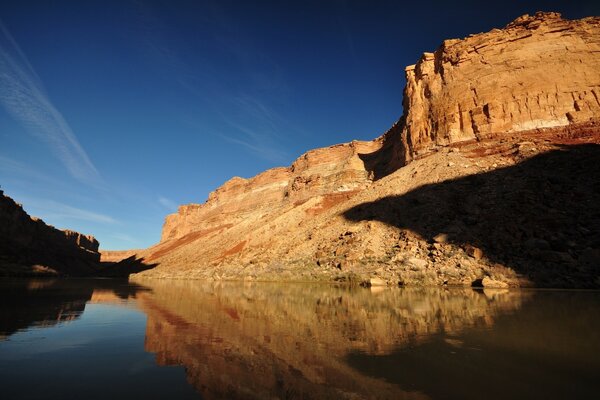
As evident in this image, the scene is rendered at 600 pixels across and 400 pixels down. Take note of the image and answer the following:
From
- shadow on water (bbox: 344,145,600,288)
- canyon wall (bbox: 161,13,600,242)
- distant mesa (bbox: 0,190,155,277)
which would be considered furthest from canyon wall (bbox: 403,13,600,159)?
distant mesa (bbox: 0,190,155,277)

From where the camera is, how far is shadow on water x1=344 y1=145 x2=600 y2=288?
2073cm

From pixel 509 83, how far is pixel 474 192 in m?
21.7

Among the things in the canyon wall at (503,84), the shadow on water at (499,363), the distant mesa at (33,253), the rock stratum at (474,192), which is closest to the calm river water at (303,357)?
the shadow on water at (499,363)

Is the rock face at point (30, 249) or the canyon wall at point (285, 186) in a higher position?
the canyon wall at point (285, 186)

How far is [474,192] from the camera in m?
30.9

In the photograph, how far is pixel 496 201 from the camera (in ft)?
92.5

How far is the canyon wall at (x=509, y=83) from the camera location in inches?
1561

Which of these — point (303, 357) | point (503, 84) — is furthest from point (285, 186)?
point (303, 357)

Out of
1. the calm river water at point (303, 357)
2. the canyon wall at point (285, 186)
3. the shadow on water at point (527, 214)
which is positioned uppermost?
the canyon wall at point (285, 186)

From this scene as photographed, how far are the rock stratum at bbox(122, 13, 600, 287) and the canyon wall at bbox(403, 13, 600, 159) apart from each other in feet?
0.50

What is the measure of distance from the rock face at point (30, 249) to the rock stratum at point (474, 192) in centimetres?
2152

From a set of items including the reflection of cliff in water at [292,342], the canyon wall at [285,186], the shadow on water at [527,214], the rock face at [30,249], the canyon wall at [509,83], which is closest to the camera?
the reflection of cliff in water at [292,342]

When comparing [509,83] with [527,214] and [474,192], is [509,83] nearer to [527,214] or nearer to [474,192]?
[474,192]

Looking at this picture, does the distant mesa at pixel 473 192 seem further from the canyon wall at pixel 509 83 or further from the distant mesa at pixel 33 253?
the distant mesa at pixel 33 253
